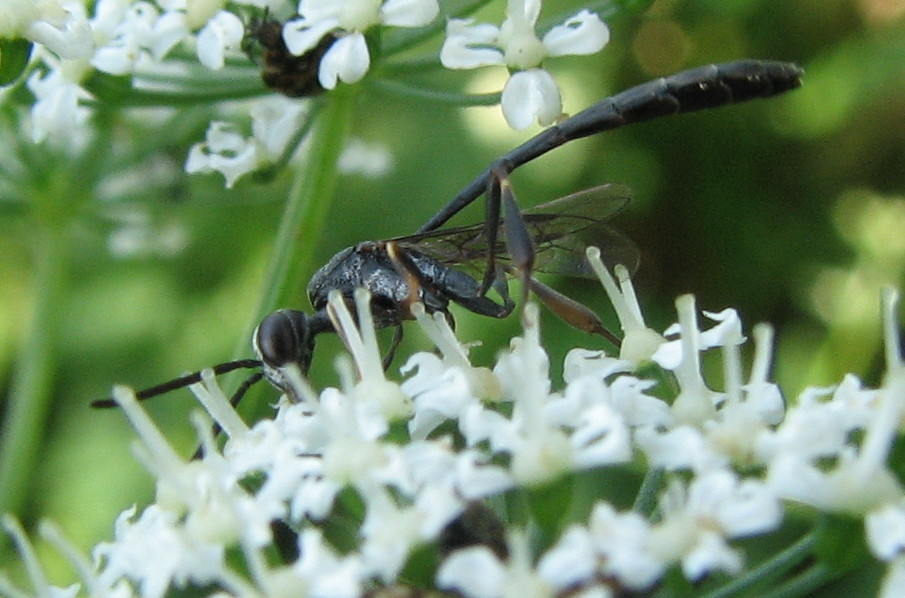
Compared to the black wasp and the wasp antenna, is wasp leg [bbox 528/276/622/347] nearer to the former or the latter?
the black wasp

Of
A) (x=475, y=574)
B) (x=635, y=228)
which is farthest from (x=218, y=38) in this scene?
(x=635, y=228)

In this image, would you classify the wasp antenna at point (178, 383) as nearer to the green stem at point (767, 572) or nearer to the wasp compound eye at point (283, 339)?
the wasp compound eye at point (283, 339)

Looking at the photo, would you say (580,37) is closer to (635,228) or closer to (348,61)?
(348,61)

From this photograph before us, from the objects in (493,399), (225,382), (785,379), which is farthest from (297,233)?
(785,379)

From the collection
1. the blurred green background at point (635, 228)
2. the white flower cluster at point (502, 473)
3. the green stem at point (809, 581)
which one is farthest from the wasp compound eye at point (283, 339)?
the blurred green background at point (635, 228)

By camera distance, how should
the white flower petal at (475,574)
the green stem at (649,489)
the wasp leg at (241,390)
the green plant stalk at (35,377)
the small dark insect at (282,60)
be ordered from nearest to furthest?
the white flower petal at (475,574) → the green stem at (649,489) → the wasp leg at (241,390) → the small dark insect at (282,60) → the green plant stalk at (35,377)

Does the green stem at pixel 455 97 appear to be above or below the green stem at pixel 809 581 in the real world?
above

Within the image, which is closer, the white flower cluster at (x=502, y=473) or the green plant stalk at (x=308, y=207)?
the white flower cluster at (x=502, y=473)

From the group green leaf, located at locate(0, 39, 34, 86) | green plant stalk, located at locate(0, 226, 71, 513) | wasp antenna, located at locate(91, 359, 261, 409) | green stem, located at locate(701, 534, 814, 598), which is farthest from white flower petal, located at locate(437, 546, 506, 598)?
green plant stalk, located at locate(0, 226, 71, 513)

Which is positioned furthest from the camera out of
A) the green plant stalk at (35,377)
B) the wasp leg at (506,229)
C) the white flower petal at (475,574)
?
the green plant stalk at (35,377)
